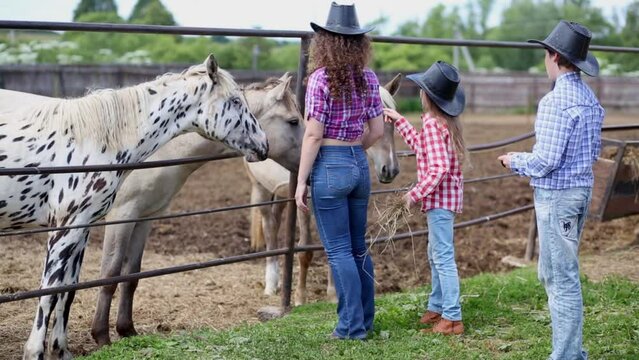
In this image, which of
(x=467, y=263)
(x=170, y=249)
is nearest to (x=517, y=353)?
(x=467, y=263)

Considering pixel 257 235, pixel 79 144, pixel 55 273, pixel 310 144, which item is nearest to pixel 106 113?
pixel 79 144

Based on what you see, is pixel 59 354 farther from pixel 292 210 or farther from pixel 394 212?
pixel 394 212

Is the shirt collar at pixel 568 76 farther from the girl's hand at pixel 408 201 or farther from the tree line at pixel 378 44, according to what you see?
the tree line at pixel 378 44

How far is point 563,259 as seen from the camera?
3758 mm

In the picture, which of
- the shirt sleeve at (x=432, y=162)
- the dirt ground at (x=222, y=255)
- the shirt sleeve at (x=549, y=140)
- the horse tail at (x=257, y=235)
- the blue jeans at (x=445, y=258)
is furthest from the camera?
the horse tail at (x=257, y=235)

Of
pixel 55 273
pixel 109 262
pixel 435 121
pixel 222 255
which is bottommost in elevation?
pixel 222 255

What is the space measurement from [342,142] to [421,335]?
1.19 metres

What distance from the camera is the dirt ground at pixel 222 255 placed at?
5410mm

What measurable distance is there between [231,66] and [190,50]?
300 centimetres

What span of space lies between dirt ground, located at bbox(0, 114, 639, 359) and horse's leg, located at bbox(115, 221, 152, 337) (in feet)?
0.42

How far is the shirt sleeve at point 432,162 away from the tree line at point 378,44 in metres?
11.7

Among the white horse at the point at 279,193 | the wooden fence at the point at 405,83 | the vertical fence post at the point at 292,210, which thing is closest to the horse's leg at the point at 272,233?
the white horse at the point at 279,193

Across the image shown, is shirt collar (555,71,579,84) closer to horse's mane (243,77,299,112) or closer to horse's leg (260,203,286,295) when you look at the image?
horse's mane (243,77,299,112)

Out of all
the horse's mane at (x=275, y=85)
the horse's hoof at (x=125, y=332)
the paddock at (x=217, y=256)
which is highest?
the horse's mane at (x=275, y=85)
